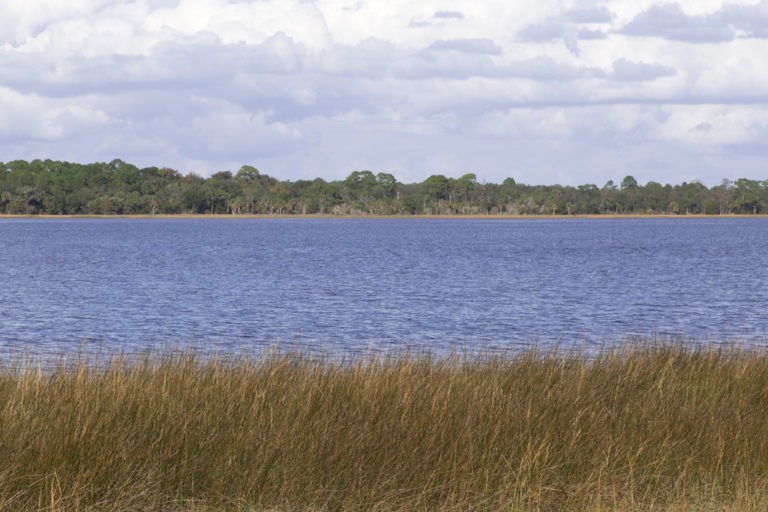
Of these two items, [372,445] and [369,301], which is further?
[369,301]

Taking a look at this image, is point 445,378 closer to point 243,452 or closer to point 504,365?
point 504,365

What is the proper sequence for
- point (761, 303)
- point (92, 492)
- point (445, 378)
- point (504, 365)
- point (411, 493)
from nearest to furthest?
point (92, 492), point (411, 493), point (445, 378), point (504, 365), point (761, 303)

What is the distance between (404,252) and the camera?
3130 inches

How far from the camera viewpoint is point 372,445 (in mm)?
7645

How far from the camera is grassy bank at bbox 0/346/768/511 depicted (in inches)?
273

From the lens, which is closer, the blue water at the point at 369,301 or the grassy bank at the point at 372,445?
the grassy bank at the point at 372,445

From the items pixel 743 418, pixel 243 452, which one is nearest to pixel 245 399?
pixel 243 452

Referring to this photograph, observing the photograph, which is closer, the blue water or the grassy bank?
the grassy bank

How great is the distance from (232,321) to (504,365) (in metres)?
17.4

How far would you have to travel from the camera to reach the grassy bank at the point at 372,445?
695 cm

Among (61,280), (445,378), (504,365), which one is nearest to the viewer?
(445,378)

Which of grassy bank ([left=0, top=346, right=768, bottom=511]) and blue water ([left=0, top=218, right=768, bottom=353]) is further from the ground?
grassy bank ([left=0, top=346, right=768, bottom=511])

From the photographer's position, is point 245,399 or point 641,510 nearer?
point 641,510

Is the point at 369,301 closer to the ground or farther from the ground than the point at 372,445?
closer to the ground
